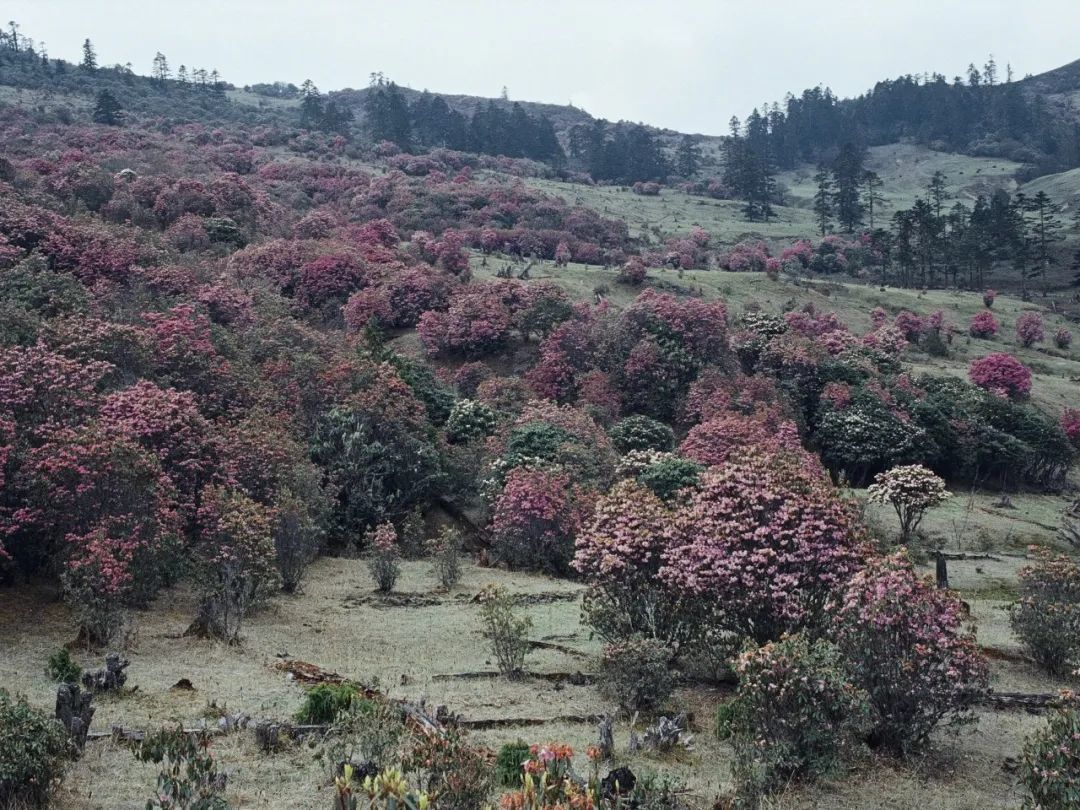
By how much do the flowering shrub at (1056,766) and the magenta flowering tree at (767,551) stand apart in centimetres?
528

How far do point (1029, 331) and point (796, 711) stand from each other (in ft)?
197

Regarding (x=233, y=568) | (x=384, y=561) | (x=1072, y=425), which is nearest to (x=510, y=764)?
(x=233, y=568)

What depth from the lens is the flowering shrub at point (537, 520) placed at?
88.2 feet

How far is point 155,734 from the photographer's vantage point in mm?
10875

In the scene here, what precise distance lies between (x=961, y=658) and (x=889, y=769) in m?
1.86

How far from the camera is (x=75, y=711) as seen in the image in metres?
10.8

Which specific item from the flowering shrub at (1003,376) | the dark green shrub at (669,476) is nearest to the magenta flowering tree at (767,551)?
the dark green shrub at (669,476)

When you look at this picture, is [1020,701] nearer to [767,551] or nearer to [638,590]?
[767,551]

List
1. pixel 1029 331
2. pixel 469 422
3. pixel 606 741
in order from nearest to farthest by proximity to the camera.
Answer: pixel 606 741, pixel 469 422, pixel 1029 331

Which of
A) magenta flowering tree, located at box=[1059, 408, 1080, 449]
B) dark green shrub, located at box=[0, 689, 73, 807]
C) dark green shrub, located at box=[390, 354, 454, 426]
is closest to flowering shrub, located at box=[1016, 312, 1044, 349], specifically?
magenta flowering tree, located at box=[1059, 408, 1080, 449]

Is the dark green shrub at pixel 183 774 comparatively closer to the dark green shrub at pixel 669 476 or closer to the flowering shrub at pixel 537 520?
the flowering shrub at pixel 537 520

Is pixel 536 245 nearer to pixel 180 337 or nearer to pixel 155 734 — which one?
pixel 180 337

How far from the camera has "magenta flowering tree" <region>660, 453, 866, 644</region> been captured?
14375mm

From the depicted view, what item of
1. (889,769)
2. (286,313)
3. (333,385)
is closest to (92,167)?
(286,313)
